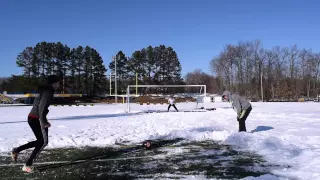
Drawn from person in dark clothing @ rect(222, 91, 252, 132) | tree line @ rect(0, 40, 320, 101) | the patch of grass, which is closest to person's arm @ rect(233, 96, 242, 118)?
person in dark clothing @ rect(222, 91, 252, 132)

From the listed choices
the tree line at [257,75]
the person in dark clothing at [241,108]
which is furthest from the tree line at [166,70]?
the person in dark clothing at [241,108]

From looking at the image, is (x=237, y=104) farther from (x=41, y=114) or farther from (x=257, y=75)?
(x=257, y=75)

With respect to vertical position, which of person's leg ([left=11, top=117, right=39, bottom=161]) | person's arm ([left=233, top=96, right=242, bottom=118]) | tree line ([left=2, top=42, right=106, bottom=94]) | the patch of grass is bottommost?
the patch of grass

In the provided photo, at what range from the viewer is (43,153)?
8211mm

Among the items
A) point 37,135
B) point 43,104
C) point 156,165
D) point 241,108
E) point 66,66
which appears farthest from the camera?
point 66,66

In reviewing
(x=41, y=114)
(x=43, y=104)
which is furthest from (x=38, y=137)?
(x=43, y=104)

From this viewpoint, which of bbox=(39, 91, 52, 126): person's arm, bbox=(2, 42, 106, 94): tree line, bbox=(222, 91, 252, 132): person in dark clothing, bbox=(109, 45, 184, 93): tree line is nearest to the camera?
bbox=(39, 91, 52, 126): person's arm

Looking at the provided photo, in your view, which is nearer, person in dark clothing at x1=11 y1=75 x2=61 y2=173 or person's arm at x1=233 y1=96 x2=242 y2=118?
person in dark clothing at x1=11 y1=75 x2=61 y2=173

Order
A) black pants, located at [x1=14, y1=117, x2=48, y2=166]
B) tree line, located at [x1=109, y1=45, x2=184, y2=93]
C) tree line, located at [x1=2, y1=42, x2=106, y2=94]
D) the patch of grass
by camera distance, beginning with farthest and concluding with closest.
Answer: tree line, located at [x1=109, y1=45, x2=184, y2=93], tree line, located at [x1=2, y1=42, x2=106, y2=94], black pants, located at [x1=14, y1=117, x2=48, y2=166], the patch of grass

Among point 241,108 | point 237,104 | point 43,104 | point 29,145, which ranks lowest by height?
point 29,145

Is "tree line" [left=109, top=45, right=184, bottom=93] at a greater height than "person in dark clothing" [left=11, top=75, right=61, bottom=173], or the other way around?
"tree line" [left=109, top=45, right=184, bottom=93]

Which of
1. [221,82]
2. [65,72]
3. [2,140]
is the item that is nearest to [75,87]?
[65,72]

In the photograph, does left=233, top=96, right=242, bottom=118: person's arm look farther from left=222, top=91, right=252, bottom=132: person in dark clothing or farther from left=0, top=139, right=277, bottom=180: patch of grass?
left=0, top=139, right=277, bottom=180: patch of grass

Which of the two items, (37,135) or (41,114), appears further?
(37,135)
